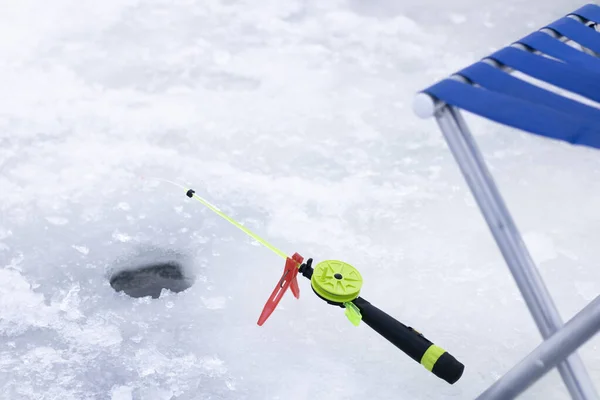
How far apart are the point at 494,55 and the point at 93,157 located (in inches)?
64.6

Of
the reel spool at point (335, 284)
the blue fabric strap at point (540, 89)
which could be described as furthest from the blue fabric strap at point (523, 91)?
the reel spool at point (335, 284)

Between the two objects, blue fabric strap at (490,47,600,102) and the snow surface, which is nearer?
blue fabric strap at (490,47,600,102)

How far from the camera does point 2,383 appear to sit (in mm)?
1783

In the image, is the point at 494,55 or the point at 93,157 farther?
the point at 93,157

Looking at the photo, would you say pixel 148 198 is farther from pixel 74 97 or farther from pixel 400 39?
pixel 400 39

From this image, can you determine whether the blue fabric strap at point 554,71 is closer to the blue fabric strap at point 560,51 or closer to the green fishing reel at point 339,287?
the blue fabric strap at point 560,51

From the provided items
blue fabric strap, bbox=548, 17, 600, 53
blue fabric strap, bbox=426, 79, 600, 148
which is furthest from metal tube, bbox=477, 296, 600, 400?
blue fabric strap, bbox=548, 17, 600, 53

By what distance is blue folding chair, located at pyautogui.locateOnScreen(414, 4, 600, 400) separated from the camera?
4.00ft

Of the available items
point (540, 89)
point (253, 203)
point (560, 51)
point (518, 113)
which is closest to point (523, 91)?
point (540, 89)

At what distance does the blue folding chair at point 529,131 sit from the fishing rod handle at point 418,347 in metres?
0.09

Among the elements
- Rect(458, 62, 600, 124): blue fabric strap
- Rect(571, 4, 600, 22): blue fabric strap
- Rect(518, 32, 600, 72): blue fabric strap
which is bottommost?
Rect(458, 62, 600, 124): blue fabric strap

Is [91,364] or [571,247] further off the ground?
[571,247]

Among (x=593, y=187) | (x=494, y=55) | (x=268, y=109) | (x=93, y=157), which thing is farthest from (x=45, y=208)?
(x=593, y=187)

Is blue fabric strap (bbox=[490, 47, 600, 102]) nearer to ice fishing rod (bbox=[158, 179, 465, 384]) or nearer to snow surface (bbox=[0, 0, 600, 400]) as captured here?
ice fishing rod (bbox=[158, 179, 465, 384])
